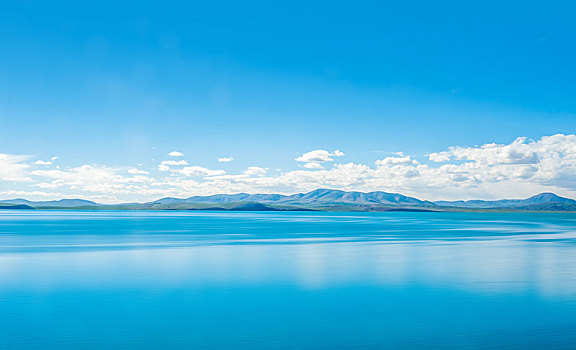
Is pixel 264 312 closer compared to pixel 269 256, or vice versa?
pixel 264 312

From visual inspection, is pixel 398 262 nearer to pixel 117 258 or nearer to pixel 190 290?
pixel 190 290

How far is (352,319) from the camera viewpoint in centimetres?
1788

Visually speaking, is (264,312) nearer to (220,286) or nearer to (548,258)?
(220,286)

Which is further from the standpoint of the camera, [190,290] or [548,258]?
[548,258]

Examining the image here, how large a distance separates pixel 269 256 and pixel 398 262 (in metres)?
11.1

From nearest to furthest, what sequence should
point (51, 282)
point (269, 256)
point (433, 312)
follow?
point (433, 312), point (51, 282), point (269, 256)

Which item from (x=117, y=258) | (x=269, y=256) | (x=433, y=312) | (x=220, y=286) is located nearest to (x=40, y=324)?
(x=220, y=286)

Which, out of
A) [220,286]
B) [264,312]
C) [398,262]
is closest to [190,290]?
[220,286]

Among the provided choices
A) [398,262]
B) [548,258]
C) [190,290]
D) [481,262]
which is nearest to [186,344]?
[190,290]

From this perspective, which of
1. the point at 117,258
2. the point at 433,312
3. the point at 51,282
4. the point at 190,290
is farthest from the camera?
the point at 117,258

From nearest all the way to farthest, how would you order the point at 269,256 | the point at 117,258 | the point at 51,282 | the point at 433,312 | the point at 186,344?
the point at 186,344 → the point at 433,312 → the point at 51,282 → the point at 117,258 → the point at 269,256

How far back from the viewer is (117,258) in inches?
1487

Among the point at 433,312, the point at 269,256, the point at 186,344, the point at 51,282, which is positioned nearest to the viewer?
the point at 186,344

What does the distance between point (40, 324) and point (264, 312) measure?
8502mm
